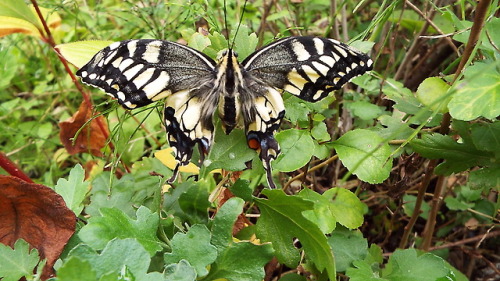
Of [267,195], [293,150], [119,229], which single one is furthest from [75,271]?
[293,150]

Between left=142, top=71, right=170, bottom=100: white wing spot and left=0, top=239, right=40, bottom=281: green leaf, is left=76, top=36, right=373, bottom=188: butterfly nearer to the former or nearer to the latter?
left=142, top=71, right=170, bottom=100: white wing spot

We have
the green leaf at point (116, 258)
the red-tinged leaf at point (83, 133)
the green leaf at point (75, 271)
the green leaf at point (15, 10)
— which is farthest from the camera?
the red-tinged leaf at point (83, 133)

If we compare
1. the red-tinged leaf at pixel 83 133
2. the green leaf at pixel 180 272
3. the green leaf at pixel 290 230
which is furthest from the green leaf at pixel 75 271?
the red-tinged leaf at pixel 83 133

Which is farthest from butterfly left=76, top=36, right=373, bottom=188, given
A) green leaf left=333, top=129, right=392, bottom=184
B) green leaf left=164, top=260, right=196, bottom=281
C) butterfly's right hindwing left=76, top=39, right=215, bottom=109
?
green leaf left=164, top=260, right=196, bottom=281

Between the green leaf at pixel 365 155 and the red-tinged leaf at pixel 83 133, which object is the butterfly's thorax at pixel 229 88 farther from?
the red-tinged leaf at pixel 83 133

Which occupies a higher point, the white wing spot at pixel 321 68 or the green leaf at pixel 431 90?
the white wing spot at pixel 321 68

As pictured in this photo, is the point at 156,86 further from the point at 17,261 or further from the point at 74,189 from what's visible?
the point at 17,261
